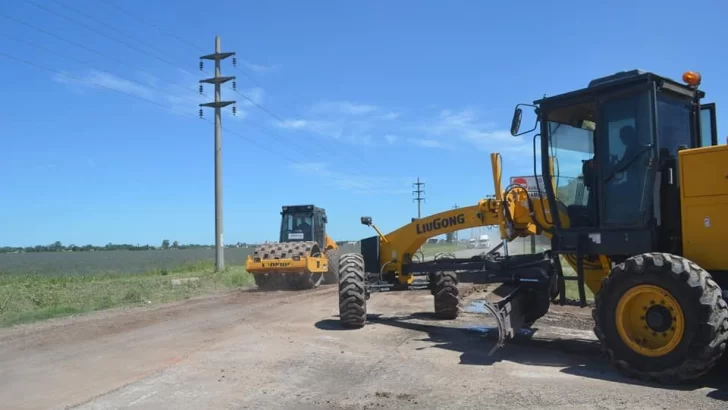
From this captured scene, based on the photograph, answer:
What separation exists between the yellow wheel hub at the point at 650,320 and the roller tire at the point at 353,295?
4.82m

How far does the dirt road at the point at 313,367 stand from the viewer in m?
6.20

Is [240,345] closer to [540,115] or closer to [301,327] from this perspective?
[301,327]

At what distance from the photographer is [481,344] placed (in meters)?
9.23

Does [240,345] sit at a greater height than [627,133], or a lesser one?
lesser

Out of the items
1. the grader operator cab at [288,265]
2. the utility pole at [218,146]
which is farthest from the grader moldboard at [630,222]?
the utility pole at [218,146]

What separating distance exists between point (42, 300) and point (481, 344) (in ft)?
40.9

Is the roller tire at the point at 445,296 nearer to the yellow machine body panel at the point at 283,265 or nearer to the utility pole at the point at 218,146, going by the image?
the yellow machine body panel at the point at 283,265

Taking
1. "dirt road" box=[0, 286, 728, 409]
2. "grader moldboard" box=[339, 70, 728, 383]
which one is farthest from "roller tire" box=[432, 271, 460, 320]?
"grader moldboard" box=[339, 70, 728, 383]

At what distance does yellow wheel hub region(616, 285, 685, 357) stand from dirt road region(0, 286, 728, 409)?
46 cm

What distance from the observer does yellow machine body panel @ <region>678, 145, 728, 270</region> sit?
681 centimetres

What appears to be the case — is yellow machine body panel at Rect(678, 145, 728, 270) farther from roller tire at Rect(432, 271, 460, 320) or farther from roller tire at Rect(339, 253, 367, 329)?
roller tire at Rect(339, 253, 367, 329)

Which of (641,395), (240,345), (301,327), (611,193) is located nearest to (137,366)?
(240,345)

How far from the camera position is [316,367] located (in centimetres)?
780

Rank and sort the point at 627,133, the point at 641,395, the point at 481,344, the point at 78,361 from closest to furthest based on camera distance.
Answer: the point at 641,395, the point at 627,133, the point at 78,361, the point at 481,344
